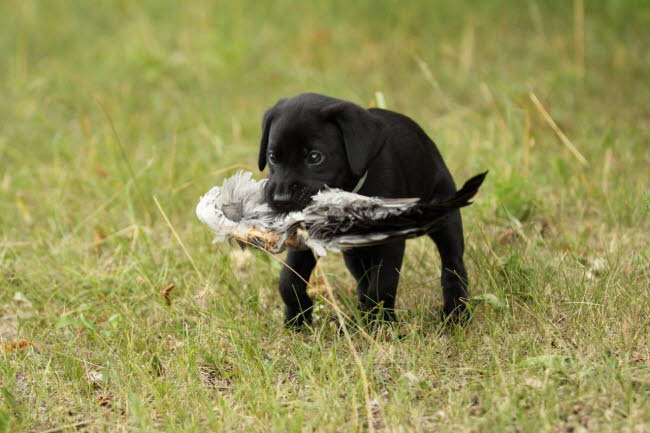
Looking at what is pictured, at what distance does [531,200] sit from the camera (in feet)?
16.8

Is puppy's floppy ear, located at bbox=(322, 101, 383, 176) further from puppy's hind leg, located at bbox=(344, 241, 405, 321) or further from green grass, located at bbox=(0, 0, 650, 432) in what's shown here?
green grass, located at bbox=(0, 0, 650, 432)

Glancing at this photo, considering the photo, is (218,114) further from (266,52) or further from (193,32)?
(193,32)

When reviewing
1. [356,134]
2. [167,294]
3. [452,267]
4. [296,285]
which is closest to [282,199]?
[356,134]

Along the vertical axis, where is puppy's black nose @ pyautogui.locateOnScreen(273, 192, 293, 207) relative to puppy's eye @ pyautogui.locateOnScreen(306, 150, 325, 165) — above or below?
below

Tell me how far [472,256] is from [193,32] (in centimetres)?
615

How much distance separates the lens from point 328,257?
500cm

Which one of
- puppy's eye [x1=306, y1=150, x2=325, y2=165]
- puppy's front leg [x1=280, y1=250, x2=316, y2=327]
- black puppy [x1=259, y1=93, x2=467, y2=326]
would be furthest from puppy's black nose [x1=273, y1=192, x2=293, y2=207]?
puppy's front leg [x1=280, y1=250, x2=316, y2=327]

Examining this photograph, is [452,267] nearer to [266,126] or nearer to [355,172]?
[355,172]

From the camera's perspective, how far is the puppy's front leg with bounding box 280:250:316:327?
151 inches

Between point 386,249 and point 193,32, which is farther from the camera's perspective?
point 193,32

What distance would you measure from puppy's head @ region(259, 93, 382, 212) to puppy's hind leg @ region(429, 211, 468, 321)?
665 mm

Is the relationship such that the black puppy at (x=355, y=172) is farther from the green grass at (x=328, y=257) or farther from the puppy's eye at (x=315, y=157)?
the green grass at (x=328, y=257)

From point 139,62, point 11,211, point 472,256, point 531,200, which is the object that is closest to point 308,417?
point 472,256

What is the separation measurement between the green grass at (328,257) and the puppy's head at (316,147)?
2.34ft
